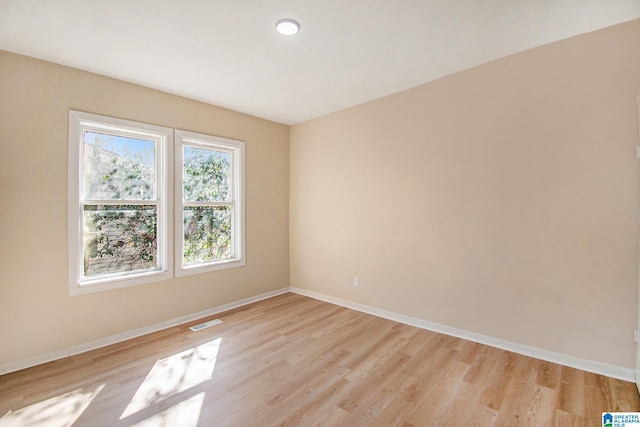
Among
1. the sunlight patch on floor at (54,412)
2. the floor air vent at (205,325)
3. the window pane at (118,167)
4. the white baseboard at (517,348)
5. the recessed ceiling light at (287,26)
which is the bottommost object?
the sunlight patch on floor at (54,412)

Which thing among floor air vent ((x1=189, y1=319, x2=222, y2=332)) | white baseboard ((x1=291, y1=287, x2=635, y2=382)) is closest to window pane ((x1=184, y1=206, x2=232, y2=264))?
floor air vent ((x1=189, y1=319, x2=222, y2=332))

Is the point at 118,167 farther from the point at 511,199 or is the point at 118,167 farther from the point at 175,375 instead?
the point at 511,199

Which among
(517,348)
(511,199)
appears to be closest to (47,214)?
(511,199)

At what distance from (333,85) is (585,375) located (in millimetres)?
3443

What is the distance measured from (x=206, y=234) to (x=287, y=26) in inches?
106

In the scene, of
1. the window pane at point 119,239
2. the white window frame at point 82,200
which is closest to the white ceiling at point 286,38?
the white window frame at point 82,200

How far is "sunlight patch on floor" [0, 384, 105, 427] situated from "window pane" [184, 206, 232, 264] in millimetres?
1680

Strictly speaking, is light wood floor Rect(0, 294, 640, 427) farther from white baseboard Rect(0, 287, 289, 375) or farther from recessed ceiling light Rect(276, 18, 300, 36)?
recessed ceiling light Rect(276, 18, 300, 36)

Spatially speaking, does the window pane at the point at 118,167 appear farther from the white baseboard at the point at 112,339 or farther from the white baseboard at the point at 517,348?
the white baseboard at the point at 517,348

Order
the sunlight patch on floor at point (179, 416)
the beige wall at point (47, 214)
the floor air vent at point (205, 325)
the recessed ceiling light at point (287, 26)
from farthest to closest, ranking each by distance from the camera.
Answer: the floor air vent at point (205, 325)
the beige wall at point (47, 214)
the recessed ceiling light at point (287, 26)
the sunlight patch on floor at point (179, 416)

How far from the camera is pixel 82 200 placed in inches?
112

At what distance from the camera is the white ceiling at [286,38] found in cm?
199

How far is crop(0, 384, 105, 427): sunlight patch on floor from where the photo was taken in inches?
73.2

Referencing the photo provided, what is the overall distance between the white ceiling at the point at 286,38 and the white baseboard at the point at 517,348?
2635 millimetres
